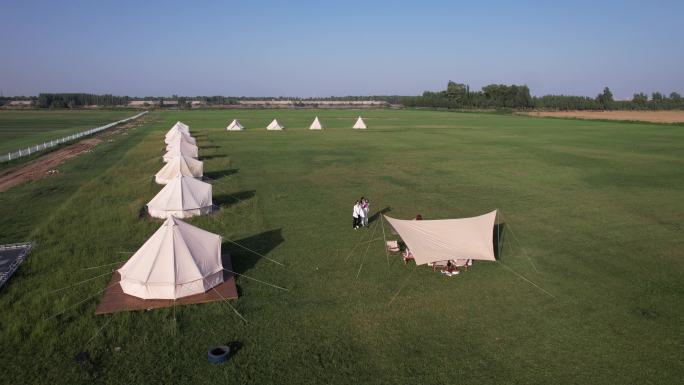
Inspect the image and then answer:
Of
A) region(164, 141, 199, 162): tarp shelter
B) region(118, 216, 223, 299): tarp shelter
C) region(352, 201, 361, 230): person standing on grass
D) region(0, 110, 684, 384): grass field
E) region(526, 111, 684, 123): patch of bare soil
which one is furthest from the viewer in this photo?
region(526, 111, 684, 123): patch of bare soil

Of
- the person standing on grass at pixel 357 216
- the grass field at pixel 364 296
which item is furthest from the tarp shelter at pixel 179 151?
the person standing on grass at pixel 357 216

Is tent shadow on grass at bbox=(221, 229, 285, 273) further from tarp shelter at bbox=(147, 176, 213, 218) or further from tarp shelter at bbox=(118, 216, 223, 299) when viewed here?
tarp shelter at bbox=(147, 176, 213, 218)

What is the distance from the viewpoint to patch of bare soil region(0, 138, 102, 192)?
1220 inches

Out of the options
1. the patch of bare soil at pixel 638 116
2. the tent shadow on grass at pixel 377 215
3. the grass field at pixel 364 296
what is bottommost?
the grass field at pixel 364 296

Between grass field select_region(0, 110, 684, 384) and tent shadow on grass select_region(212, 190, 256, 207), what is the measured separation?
24 centimetres

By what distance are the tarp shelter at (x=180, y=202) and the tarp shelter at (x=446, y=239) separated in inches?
409

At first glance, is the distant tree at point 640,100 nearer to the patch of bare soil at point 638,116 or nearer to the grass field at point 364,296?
the patch of bare soil at point 638,116

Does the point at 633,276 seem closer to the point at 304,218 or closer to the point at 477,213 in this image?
the point at 477,213

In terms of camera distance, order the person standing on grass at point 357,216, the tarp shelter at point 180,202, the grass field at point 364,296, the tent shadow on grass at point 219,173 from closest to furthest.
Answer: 1. the grass field at point 364,296
2. the person standing on grass at point 357,216
3. the tarp shelter at point 180,202
4. the tent shadow on grass at point 219,173

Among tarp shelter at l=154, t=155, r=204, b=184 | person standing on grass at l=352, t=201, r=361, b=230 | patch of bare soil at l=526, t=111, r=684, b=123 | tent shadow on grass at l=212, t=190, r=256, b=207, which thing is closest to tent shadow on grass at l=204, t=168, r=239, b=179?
tarp shelter at l=154, t=155, r=204, b=184

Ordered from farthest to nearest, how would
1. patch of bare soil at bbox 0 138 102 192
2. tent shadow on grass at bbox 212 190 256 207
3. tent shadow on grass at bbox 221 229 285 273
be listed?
patch of bare soil at bbox 0 138 102 192, tent shadow on grass at bbox 212 190 256 207, tent shadow on grass at bbox 221 229 285 273

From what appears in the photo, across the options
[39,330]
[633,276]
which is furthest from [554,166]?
[39,330]

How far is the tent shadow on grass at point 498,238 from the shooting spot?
17.0 meters

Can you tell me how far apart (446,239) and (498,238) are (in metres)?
4.10
